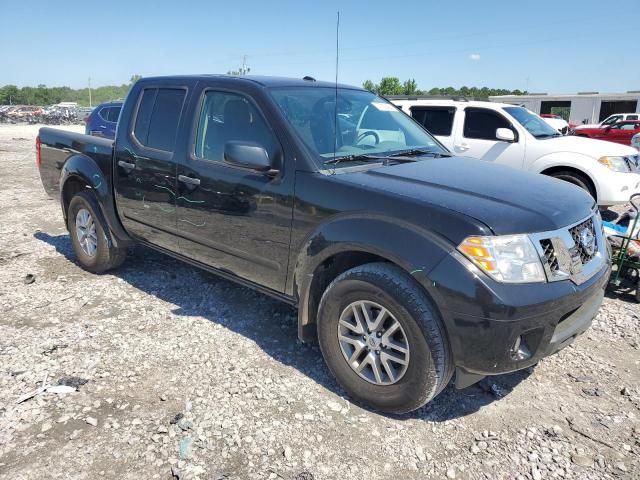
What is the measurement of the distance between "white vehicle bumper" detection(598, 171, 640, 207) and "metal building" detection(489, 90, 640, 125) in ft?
114

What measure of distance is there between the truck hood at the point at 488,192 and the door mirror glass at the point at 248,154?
498 mm

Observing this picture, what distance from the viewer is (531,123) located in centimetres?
802

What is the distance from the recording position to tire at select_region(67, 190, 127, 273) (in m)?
4.77

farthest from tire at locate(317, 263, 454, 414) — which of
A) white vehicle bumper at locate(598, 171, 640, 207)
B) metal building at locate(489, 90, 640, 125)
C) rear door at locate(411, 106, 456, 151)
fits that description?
metal building at locate(489, 90, 640, 125)

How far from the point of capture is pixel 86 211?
4.96m

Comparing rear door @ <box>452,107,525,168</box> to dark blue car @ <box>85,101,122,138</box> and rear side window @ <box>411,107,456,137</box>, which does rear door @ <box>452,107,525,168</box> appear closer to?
rear side window @ <box>411,107,456,137</box>

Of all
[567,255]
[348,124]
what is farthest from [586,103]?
[567,255]

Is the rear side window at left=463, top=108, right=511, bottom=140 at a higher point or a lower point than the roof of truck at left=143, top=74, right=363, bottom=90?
lower

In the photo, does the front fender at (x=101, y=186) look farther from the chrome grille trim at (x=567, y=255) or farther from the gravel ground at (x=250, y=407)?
the chrome grille trim at (x=567, y=255)

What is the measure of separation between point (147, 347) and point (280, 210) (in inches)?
58.7

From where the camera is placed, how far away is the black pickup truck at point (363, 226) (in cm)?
243

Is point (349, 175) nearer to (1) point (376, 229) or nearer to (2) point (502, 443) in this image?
(1) point (376, 229)

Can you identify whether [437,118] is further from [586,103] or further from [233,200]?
[586,103]

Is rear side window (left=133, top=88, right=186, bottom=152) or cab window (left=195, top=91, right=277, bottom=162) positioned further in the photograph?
rear side window (left=133, top=88, right=186, bottom=152)
